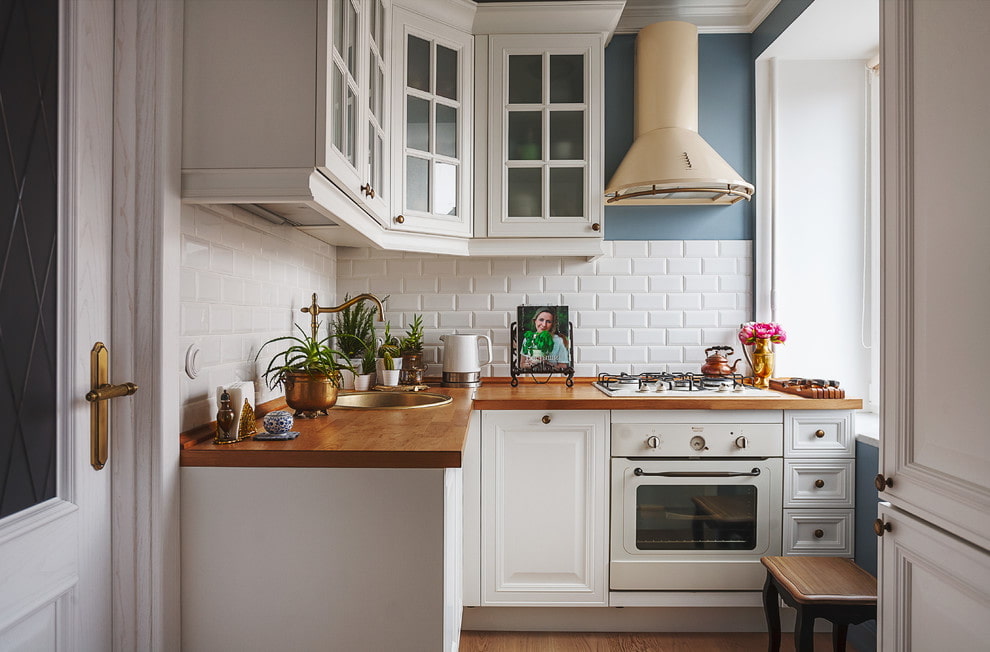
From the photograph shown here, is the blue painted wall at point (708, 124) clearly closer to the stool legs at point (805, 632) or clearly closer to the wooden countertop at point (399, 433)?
the wooden countertop at point (399, 433)

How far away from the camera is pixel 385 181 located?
2271 mm

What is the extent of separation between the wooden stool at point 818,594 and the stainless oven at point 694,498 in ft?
0.79

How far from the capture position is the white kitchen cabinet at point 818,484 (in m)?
2.41

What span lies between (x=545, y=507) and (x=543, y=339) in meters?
0.87

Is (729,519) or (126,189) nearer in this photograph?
(126,189)

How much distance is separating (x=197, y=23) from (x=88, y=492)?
1.03 metres

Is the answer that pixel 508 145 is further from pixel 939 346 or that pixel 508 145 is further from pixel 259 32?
pixel 939 346

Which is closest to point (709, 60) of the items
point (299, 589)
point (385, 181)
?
point (385, 181)

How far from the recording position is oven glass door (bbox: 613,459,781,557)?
241cm

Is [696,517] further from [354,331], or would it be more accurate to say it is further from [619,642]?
[354,331]

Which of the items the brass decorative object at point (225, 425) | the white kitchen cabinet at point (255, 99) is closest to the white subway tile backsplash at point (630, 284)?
the white kitchen cabinet at point (255, 99)

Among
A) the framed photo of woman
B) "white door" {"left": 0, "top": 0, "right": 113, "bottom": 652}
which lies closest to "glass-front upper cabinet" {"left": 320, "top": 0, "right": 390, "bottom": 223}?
"white door" {"left": 0, "top": 0, "right": 113, "bottom": 652}

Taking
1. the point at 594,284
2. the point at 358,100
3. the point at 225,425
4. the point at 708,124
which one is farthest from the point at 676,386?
the point at 225,425

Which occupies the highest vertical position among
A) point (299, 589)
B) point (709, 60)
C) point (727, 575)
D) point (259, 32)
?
point (709, 60)
